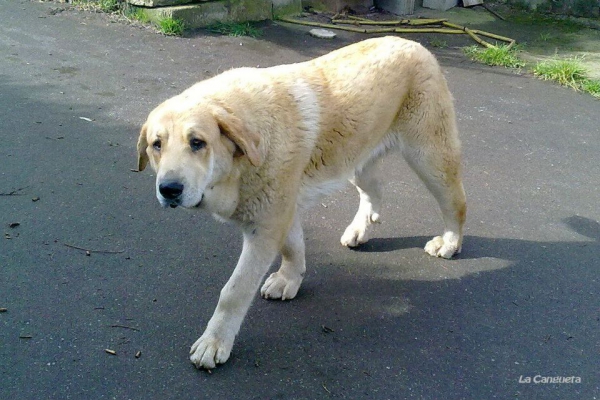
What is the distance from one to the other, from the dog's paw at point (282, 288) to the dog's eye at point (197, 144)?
4.21 ft

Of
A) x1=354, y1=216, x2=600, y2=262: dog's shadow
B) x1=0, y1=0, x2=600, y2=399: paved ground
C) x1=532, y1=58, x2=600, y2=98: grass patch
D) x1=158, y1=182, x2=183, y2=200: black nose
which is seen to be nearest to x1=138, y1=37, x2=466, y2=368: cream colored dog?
x1=158, y1=182, x2=183, y2=200: black nose

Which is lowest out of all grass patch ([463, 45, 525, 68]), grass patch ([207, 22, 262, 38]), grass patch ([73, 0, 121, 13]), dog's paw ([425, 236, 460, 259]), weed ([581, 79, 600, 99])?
dog's paw ([425, 236, 460, 259])

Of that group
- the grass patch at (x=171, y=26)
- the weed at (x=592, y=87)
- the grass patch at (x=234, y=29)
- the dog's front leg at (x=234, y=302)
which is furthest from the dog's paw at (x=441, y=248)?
the grass patch at (x=171, y=26)

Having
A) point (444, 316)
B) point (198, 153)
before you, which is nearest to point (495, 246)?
point (444, 316)

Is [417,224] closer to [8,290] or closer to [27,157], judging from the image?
[8,290]

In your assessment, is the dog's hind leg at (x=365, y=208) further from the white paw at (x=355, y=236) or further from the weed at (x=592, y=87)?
the weed at (x=592, y=87)

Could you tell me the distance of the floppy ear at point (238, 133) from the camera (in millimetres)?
3291

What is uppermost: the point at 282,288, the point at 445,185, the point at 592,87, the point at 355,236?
the point at 592,87

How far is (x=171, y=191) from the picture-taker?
10.1 ft

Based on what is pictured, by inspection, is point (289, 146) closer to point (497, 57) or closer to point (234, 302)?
point (234, 302)

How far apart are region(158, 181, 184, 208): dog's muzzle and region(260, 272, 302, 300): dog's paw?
48.2 inches

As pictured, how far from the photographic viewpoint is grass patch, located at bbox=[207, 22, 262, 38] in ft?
29.6

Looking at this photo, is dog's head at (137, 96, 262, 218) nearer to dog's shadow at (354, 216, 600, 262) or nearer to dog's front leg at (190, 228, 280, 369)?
dog's front leg at (190, 228, 280, 369)

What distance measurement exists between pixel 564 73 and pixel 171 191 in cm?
705
